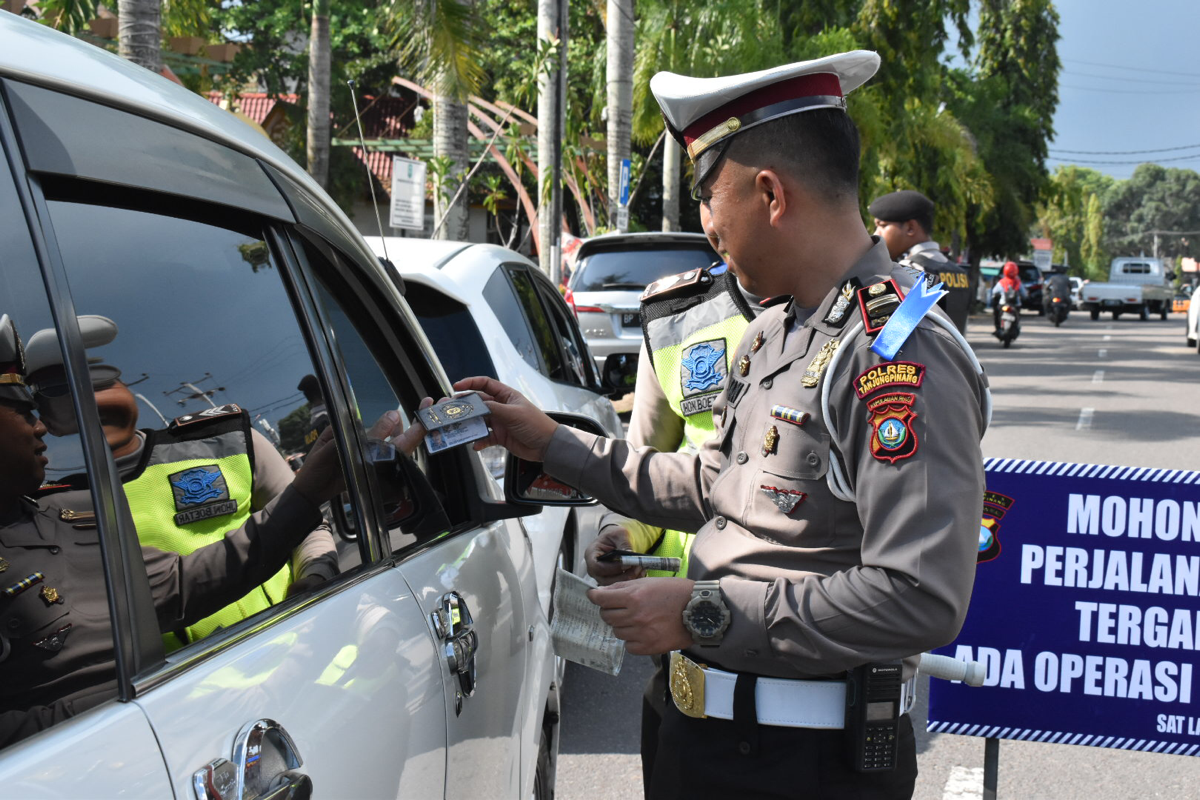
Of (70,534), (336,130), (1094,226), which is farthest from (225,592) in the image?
(1094,226)

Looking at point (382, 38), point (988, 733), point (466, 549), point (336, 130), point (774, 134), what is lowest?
point (988, 733)

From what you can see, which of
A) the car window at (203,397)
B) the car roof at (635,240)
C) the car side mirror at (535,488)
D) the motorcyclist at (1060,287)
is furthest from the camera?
the motorcyclist at (1060,287)

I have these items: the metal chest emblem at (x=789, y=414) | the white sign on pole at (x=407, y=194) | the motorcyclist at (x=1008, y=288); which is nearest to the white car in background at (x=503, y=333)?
the metal chest emblem at (x=789, y=414)

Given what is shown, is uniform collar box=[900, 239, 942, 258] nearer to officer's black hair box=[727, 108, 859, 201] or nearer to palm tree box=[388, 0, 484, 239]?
palm tree box=[388, 0, 484, 239]

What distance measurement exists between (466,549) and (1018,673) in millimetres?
1877

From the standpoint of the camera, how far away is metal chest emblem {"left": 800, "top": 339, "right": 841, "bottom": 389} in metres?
1.77

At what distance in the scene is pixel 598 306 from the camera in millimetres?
11516

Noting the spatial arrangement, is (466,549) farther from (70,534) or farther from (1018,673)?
(1018,673)

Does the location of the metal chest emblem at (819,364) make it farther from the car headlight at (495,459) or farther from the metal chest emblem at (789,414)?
the car headlight at (495,459)

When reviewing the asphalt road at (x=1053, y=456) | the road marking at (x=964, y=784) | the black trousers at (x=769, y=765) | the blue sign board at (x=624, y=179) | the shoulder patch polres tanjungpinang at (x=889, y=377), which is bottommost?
the asphalt road at (x=1053, y=456)

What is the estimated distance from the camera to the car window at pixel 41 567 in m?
1.13

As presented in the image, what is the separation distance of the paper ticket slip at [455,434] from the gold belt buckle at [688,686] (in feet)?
1.76

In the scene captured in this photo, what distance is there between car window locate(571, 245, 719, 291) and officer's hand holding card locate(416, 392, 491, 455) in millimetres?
9111

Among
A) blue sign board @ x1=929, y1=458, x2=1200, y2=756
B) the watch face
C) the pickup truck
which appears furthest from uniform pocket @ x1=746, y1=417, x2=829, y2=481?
the pickup truck
